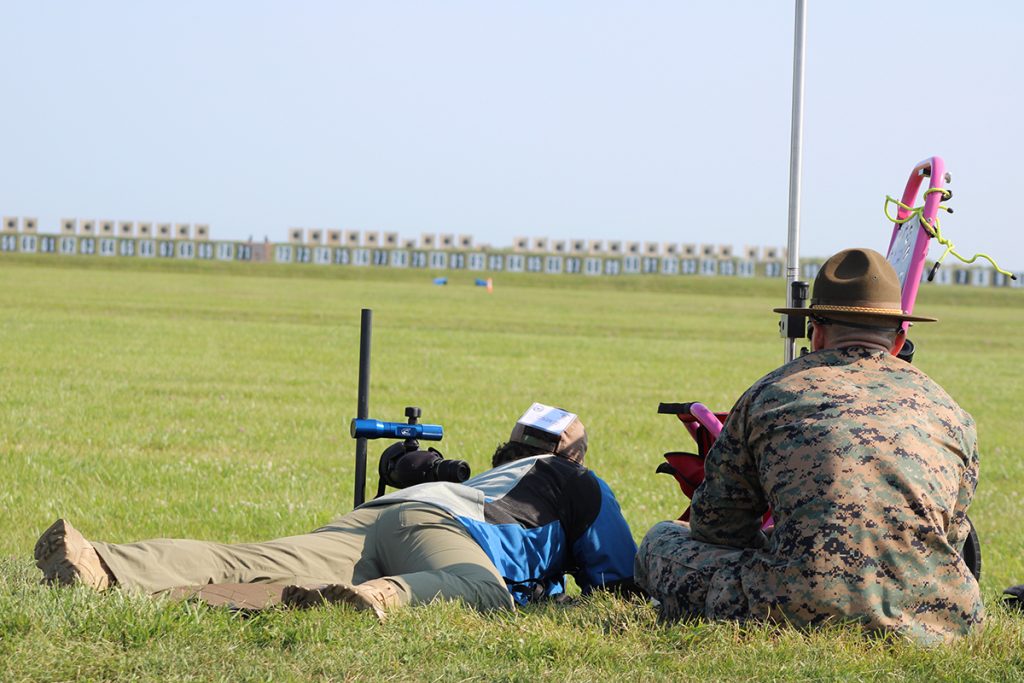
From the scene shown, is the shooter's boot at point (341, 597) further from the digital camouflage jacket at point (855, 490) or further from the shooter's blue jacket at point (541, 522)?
the digital camouflage jacket at point (855, 490)

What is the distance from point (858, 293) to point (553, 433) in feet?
5.72

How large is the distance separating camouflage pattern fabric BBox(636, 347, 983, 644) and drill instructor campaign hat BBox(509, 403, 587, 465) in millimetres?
1212

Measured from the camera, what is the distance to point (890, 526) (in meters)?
4.74

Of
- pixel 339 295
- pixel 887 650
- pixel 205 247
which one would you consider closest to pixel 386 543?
pixel 887 650

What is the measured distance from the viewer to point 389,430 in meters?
6.39

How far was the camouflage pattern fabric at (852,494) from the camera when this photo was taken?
4.75m

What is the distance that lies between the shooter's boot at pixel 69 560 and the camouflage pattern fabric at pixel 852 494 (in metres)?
2.39

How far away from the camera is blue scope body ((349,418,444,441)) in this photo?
6.32 meters

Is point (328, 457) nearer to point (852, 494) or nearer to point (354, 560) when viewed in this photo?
point (354, 560)

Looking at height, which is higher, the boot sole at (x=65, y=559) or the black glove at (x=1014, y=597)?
the boot sole at (x=65, y=559)

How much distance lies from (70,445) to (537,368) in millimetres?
12818

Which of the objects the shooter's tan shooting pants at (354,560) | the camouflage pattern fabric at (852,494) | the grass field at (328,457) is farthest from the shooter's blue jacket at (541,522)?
the camouflage pattern fabric at (852,494)

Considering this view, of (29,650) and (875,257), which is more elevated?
(875,257)

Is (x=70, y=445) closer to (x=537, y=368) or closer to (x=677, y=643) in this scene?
(x=677, y=643)
